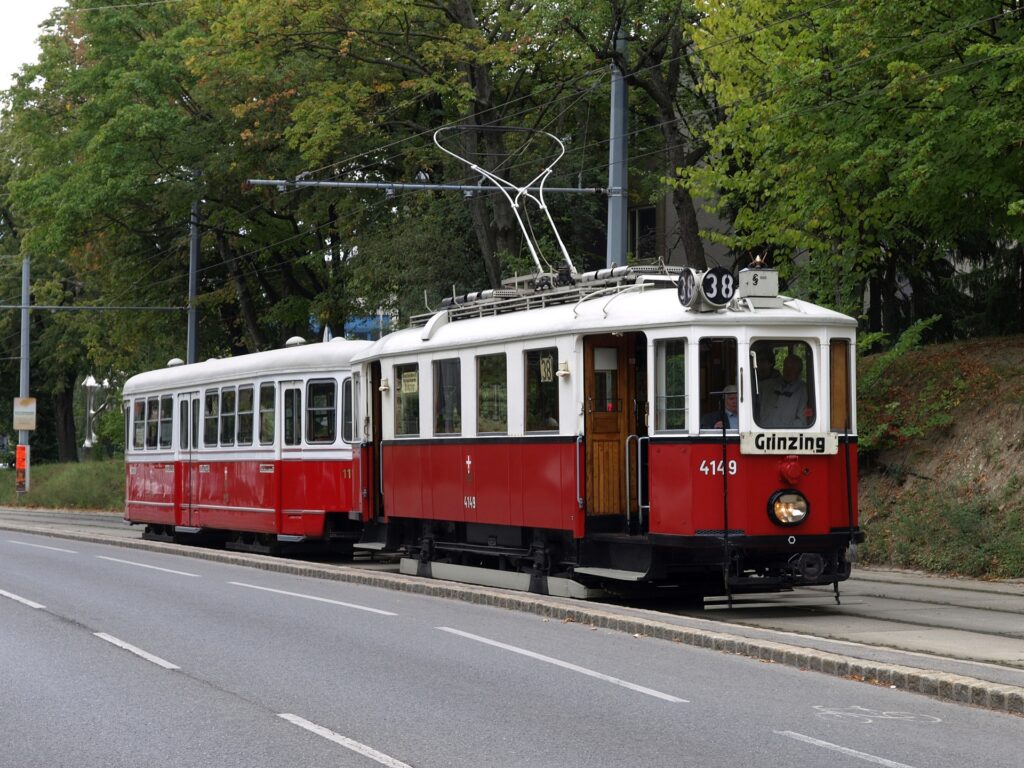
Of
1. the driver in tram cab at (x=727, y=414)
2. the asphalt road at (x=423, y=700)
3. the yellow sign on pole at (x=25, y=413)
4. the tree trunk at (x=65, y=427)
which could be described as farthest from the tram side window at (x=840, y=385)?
the tree trunk at (x=65, y=427)

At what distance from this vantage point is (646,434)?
16875mm

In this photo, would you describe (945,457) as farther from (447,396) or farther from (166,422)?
(166,422)

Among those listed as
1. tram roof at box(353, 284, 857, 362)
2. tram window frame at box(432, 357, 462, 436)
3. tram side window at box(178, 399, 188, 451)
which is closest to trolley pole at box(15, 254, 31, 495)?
tram side window at box(178, 399, 188, 451)

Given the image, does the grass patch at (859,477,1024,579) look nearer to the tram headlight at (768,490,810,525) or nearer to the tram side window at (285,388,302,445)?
the tram headlight at (768,490,810,525)

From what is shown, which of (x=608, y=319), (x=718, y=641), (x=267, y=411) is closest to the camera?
(x=718, y=641)

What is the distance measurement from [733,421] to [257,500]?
1249 cm

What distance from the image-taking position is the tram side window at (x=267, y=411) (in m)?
26.0

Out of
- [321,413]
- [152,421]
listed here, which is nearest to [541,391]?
[321,413]

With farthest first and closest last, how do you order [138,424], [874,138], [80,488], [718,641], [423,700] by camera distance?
1. [80,488]
2. [138,424]
3. [874,138]
4. [718,641]
5. [423,700]

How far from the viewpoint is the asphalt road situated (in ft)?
28.1

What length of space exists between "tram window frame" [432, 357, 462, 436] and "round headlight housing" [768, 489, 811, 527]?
16.5 feet

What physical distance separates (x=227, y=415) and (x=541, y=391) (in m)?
11.5

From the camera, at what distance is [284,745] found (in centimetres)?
878

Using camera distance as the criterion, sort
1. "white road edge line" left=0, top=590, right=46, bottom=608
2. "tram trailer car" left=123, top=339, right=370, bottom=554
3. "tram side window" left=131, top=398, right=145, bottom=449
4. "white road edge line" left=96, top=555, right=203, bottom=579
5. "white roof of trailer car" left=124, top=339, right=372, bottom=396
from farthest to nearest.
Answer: "tram side window" left=131, top=398, right=145, bottom=449
"white roof of trailer car" left=124, top=339, right=372, bottom=396
"tram trailer car" left=123, top=339, right=370, bottom=554
"white road edge line" left=96, top=555, right=203, bottom=579
"white road edge line" left=0, top=590, right=46, bottom=608
